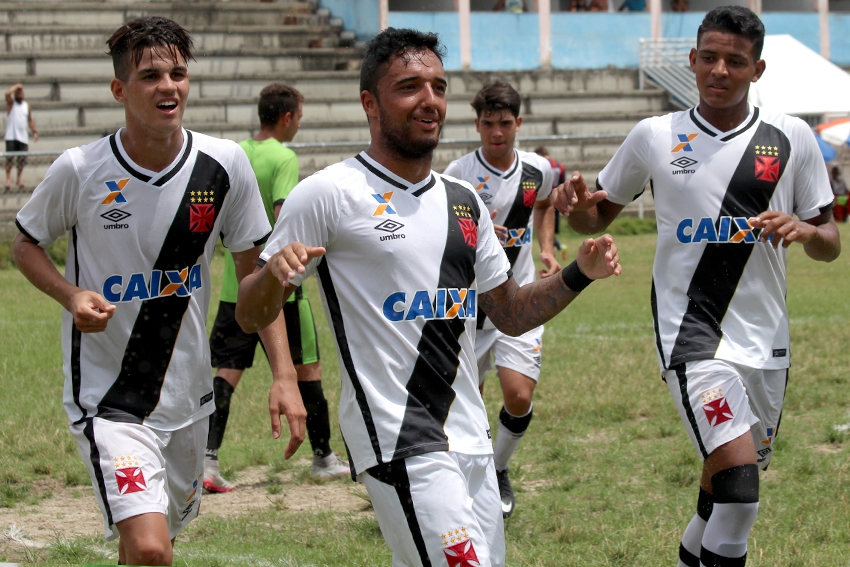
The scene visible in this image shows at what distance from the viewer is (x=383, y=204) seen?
3.70 metres

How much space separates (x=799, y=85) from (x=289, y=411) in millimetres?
24021

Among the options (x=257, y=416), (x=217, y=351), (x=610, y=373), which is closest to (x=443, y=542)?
(x=217, y=351)

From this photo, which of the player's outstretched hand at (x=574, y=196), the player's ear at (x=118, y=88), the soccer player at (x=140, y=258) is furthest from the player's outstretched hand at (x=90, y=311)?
the player's outstretched hand at (x=574, y=196)

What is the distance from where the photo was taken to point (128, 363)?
4211mm

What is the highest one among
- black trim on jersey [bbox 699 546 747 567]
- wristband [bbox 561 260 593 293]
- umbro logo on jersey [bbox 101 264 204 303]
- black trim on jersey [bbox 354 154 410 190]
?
black trim on jersey [bbox 354 154 410 190]

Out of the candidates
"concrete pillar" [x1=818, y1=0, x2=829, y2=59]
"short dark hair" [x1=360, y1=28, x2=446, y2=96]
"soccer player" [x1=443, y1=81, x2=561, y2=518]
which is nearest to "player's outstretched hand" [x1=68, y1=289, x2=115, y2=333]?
"short dark hair" [x1=360, y1=28, x2=446, y2=96]

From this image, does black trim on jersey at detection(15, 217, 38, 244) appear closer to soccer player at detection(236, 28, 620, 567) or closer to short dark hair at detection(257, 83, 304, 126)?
soccer player at detection(236, 28, 620, 567)

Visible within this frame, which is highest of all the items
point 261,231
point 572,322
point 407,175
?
point 407,175

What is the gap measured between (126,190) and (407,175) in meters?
1.19

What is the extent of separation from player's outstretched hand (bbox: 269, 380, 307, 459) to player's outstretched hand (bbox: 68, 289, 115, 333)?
2.11 feet

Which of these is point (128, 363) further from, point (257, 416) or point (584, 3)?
point (584, 3)

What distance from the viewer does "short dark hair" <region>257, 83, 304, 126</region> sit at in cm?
755

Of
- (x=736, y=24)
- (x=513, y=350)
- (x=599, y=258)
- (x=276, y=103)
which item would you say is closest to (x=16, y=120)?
(x=276, y=103)

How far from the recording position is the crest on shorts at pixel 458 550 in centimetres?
338
